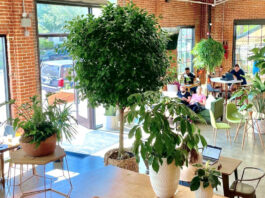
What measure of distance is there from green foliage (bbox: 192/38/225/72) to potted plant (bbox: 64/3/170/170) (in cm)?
797

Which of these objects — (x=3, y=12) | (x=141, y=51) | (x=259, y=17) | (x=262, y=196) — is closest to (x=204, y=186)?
(x=141, y=51)

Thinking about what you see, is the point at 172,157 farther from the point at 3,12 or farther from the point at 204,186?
the point at 3,12

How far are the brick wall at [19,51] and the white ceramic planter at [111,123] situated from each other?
89.1 inches

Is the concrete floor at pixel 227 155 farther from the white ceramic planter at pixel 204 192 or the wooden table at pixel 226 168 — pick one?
the white ceramic planter at pixel 204 192

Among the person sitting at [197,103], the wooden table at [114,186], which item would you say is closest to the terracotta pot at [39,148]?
the wooden table at [114,186]

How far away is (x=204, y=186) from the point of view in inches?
92.6

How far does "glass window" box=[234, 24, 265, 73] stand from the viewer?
13212 mm

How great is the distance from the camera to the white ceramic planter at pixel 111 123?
8.96 m

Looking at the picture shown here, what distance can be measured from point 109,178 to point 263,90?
5910 millimetres

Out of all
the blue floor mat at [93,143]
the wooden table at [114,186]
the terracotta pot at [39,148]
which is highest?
the terracotta pot at [39,148]

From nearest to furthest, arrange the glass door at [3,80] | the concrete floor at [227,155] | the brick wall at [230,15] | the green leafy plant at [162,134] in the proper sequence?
the green leafy plant at [162,134]
the concrete floor at [227,155]
the glass door at [3,80]
the brick wall at [230,15]

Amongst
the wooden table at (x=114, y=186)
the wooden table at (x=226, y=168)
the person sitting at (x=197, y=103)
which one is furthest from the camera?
the person sitting at (x=197, y=103)

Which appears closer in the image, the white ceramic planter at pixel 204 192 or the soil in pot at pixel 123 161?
the white ceramic planter at pixel 204 192

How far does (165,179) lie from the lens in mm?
2486
